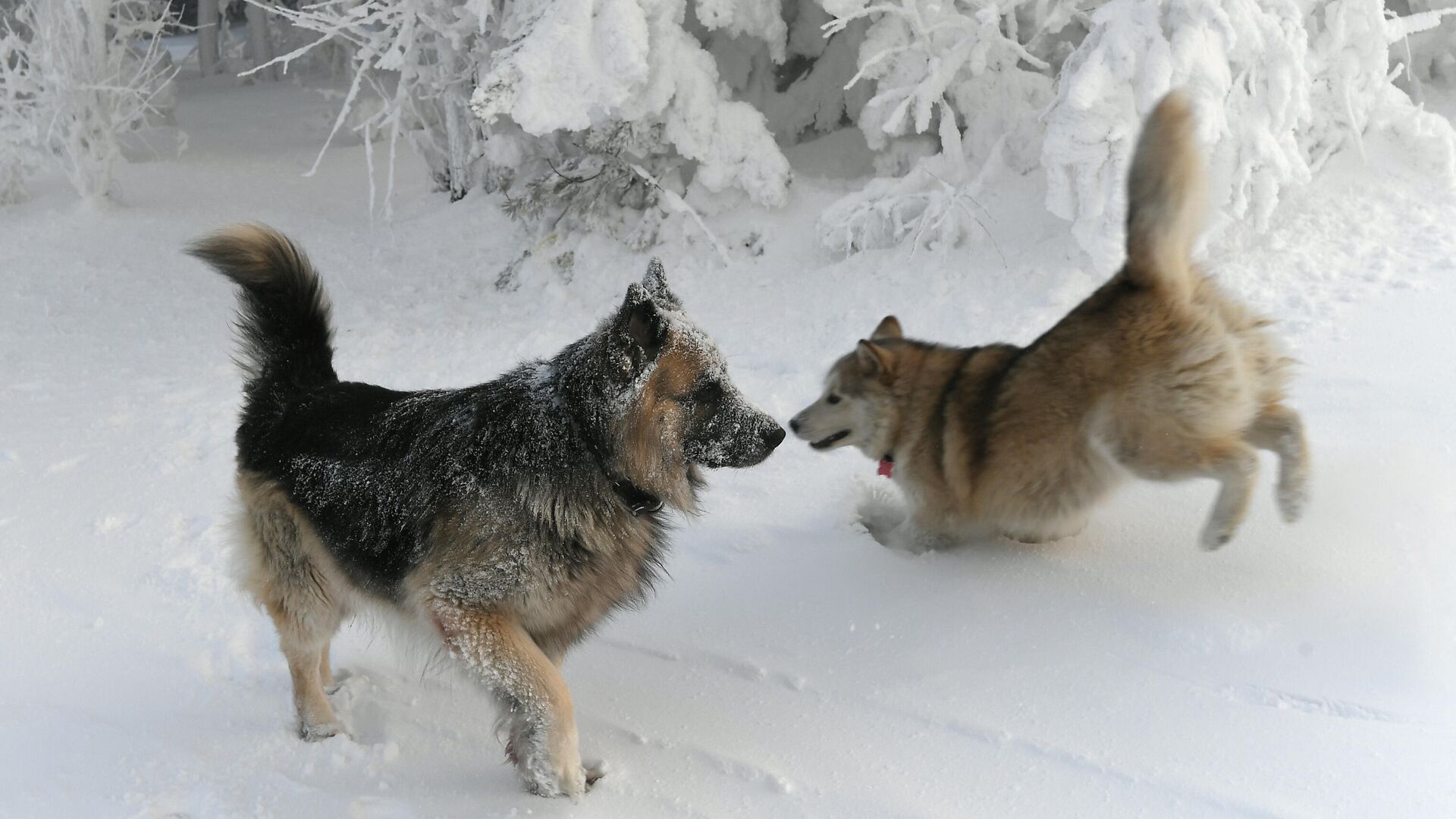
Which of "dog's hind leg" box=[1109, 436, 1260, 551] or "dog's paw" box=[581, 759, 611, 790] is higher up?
"dog's hind leg" box=[1109, 436, 1260, 551]

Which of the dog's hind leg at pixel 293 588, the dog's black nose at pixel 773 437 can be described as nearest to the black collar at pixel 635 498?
the dog's black nose at pixel 773 437

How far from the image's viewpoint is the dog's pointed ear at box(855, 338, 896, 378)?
4082 millimetres

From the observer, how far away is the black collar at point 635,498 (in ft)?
9.78

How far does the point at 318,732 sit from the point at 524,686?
0.90 meters

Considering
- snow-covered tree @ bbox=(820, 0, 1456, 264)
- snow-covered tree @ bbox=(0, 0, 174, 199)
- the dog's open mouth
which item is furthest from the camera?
snow-covered tree @ bbox=(0, 0, 174, 199)

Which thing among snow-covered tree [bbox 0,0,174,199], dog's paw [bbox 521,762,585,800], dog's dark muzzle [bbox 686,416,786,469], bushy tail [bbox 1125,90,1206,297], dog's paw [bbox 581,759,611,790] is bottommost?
snow-covered tree [bbox 0,0,174,199]

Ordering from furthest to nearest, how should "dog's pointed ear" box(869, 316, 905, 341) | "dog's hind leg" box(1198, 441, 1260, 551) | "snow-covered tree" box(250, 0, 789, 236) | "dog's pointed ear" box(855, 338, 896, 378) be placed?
1. "snow-covered tree" box(250, 0, 789, 236)
2. "dog's pointed ear" box(869, 316, 905, 341)
3. "dog's pointed ear" box(855, 338, 896, 378)
4. "dog's hind leg" box(1198, 441, 1260, 551)

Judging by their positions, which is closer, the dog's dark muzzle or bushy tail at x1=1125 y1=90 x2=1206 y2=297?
the dog's dark muzzle

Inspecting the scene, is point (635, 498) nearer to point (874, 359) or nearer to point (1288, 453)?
point (874, 359)

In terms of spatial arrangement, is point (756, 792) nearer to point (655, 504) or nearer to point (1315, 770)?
point (655, 504)

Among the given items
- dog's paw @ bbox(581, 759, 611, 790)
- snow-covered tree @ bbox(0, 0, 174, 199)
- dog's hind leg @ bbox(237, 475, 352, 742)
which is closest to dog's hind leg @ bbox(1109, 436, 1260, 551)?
dog's paw @ bbox(581, 759, 611, 790)

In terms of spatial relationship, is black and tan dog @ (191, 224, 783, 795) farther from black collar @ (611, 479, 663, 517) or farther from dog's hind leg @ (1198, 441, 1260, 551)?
dog's hind leg @ (1198, 441, 1260, 551)

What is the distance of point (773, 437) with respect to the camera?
2986mm

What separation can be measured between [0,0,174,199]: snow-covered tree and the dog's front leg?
7928mm
